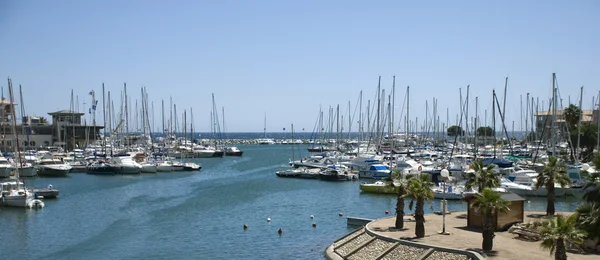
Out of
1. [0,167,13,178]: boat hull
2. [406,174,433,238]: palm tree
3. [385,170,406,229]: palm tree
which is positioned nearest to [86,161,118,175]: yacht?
[0,167,13,178]: boat hull

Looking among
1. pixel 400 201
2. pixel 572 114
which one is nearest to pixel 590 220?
pixel 400 201

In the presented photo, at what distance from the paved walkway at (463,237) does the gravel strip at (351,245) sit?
81 cm

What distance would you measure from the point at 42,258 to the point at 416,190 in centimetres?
2433

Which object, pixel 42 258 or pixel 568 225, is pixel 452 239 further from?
pixel 42 258

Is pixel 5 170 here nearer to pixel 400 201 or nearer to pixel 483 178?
pixel 400 201

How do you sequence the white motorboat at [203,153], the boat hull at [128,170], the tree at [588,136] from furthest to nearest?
the white motorboat at [203,153] < the boat hull at [128,170] < the tree at [588,136]

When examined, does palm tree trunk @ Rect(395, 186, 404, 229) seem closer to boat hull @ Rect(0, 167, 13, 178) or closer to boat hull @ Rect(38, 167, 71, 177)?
boat hull @ Rect(0, 167, 13, 178)

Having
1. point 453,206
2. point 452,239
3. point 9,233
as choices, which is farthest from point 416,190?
point 9,233

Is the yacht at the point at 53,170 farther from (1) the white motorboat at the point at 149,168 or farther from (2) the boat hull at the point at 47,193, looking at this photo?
(2) the boat hull at the point at 47,193

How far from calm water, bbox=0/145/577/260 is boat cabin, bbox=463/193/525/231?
9645 millimetres

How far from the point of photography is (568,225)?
23812 millimetres

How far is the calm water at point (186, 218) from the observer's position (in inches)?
1577

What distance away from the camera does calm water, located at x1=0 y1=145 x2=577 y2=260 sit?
40.1 m

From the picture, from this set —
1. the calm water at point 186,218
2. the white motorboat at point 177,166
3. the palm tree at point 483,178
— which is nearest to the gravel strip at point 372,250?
the calm water at point 186,218
